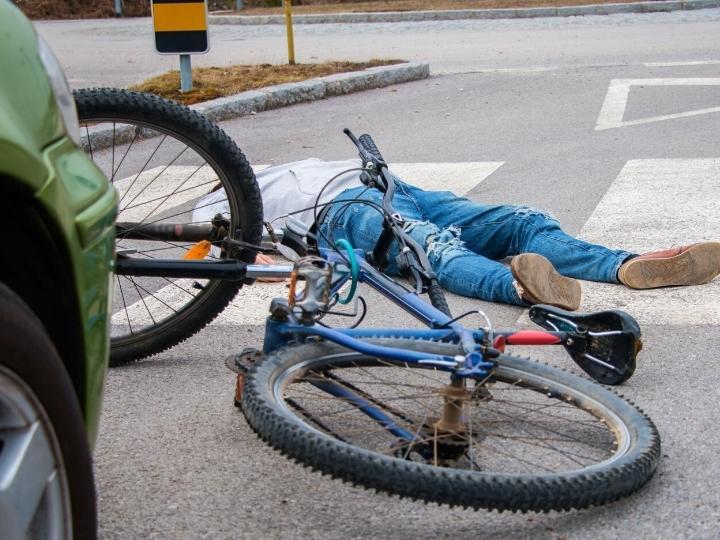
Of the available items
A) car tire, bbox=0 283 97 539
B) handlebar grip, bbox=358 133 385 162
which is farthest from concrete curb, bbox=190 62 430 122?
car tire, bbox=0 283 97 539

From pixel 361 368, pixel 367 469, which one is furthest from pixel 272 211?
pixel 367 469

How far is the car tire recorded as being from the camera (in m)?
1.75

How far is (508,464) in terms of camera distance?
2.88 meters

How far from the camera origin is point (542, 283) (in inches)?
159

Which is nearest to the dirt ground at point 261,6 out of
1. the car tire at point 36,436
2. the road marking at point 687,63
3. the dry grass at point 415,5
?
the dry grass at point 415,5

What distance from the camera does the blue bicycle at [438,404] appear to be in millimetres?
2436

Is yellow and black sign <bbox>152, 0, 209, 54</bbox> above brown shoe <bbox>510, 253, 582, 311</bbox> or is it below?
above

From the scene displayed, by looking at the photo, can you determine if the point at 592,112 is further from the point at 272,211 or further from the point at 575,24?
the point at 575,24

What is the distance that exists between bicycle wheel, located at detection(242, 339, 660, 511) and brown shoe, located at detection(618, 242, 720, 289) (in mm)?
1440

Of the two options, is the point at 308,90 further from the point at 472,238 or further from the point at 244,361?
the point at 244,361

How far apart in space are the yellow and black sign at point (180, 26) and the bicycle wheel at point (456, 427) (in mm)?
6231

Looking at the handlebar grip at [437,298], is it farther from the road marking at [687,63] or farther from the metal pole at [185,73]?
the road marking at [687,63]

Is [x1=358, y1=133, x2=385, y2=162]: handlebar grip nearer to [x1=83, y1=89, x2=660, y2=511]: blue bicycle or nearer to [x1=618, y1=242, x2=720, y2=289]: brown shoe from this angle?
[x1=83, y1=89, x2=660, y2=511]: blue bicycle

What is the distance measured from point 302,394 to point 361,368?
18cm
